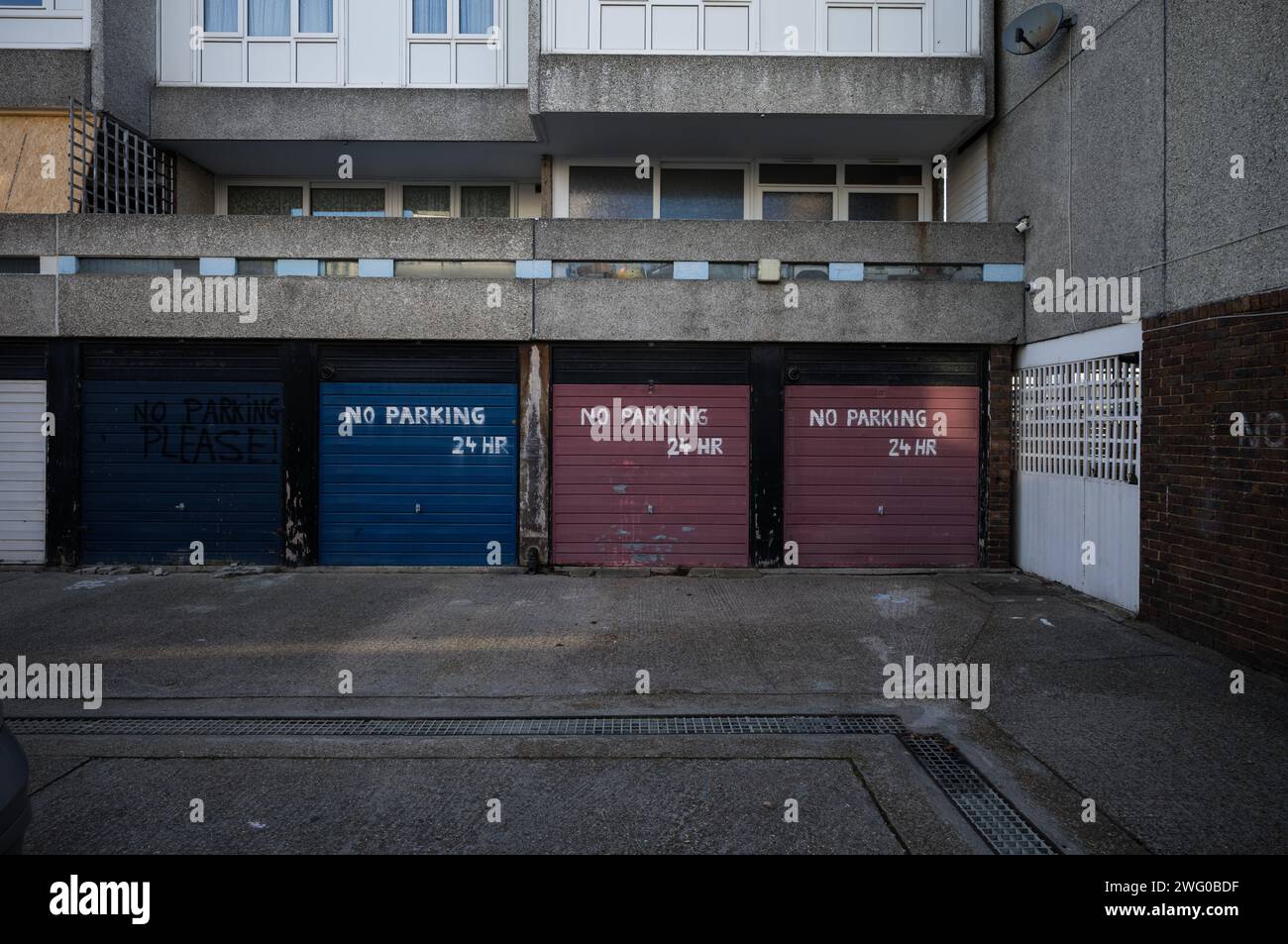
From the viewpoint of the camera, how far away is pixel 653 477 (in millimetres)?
9992

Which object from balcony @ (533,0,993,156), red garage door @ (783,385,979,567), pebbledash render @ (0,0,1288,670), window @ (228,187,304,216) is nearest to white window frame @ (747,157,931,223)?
balcony @ (533,0,993,156)

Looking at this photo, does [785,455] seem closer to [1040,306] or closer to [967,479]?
[967,479]

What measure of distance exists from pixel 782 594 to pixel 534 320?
472 cm

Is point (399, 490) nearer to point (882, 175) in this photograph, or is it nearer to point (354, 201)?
point (354, 201)

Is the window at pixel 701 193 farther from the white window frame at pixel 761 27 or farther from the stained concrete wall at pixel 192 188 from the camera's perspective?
the stained concrete wall at pixel 192 188

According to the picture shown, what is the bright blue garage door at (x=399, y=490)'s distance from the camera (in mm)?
9969

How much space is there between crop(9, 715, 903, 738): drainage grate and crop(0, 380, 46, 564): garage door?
6.27 metres

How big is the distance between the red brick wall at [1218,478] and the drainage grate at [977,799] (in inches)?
129

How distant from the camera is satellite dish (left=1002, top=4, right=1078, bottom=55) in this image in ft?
27.7

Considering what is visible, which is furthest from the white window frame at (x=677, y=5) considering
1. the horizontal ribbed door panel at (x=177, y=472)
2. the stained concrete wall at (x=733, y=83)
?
the horizontal ribbed door panel at (x=177, y=472)

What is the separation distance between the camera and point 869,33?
10156mm

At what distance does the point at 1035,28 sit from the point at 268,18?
10.4 m

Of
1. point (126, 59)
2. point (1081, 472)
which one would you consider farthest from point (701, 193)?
point (126, 59)

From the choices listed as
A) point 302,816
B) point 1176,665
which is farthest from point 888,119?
point 302,816
